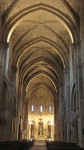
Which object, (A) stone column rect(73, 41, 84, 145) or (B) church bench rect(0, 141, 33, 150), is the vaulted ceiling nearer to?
(A) stone column rect(73, 41, 84, 145)

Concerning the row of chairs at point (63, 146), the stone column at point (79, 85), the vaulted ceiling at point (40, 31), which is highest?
the vaulted ceiling at point (40, 31)

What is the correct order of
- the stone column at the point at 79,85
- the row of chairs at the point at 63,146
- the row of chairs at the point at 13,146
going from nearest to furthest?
the row of chairs at the point at 13,146 → the row of chairs at the point at 63,146 → the stone column at the point at 79,85

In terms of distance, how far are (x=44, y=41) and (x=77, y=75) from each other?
11.6m

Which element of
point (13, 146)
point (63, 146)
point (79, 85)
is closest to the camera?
point (13, 146)

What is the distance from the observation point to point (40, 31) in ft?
92.3

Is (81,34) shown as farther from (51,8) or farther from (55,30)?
(55,30)

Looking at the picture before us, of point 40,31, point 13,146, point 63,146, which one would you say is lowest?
point 63,146

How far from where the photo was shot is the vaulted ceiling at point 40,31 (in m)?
21.7

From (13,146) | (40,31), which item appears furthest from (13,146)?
(40,31)

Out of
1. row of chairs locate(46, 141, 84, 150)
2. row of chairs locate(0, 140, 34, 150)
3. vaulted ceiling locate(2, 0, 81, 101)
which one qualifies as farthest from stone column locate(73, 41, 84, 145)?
row of chairs locate(0, 140, 34, 150)

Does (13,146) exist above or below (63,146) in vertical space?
above

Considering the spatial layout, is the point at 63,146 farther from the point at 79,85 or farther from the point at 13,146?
the point at 79,85

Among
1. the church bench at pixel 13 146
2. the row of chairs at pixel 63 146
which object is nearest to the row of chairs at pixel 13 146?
the church bench at pixel 13 146

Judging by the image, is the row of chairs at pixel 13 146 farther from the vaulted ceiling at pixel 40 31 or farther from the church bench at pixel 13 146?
the vaulted ceiling at pixel 40 31
